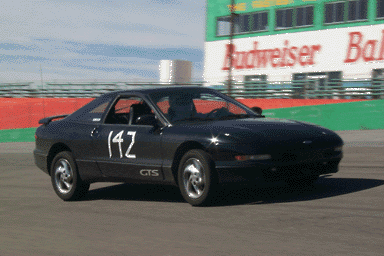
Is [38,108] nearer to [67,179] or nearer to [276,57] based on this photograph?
[67,179]

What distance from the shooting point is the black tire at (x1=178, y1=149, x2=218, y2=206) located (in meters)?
6.86

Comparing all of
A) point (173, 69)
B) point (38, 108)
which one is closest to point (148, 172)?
point (38, 108)

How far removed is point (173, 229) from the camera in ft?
19.8

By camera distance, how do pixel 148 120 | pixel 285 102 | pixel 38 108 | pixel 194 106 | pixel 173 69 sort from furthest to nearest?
1. pixel 173 69
2. pixel 38 108
3. pixel 285 102
4. pixel 194 106
5. pixel 148 120

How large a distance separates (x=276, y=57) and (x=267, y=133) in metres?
34.4

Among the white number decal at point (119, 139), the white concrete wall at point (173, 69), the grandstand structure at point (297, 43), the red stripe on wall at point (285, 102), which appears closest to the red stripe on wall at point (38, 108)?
the red stripe on wall at point (285, 102)

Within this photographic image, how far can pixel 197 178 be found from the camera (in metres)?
7.01

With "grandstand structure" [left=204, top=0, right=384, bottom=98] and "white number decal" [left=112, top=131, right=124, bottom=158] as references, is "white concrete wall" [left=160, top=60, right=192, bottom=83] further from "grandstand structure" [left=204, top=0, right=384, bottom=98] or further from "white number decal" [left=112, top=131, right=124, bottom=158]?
"white number decal" [left=112, top=131, right=124, bottom=158]

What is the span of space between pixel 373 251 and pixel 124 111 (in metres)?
4.41

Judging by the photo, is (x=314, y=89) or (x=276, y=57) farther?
(x=276, y=57)

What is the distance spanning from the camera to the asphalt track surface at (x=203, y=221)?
203 inches

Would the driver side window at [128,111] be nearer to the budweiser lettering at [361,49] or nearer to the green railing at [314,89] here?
the green railing at [314,89]

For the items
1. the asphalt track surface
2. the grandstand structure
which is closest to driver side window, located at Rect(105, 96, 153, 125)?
the asphalt track surface

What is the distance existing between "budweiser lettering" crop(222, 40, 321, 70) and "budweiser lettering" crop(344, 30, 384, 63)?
2.41m
